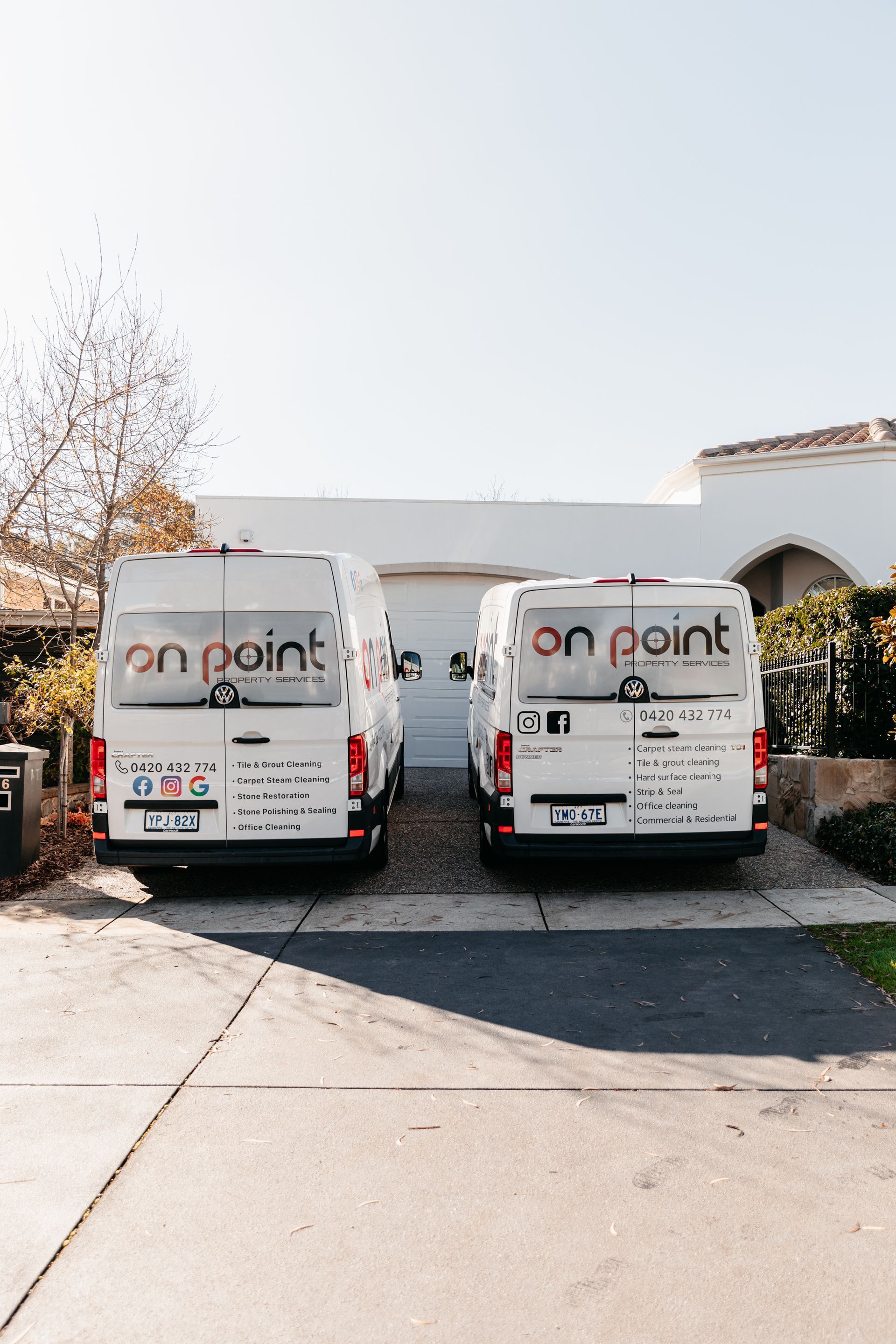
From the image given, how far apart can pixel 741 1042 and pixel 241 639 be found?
4.14 m

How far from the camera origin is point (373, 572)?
29.8 ft

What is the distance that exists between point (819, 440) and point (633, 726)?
36.9 ft

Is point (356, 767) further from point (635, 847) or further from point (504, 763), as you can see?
point (635, 847)

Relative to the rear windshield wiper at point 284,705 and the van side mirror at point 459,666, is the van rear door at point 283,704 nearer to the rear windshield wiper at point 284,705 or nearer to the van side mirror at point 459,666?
the rear windshield wiper at point 284,705

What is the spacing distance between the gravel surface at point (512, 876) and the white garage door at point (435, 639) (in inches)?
239

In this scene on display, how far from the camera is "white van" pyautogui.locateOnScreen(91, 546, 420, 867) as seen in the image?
6711 millimetres

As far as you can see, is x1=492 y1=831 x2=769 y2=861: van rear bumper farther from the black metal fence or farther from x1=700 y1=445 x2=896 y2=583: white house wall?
x1=700 y1=445 x2=896 y2=583: white house wall

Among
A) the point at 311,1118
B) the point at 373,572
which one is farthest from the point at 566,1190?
the point at 373,572

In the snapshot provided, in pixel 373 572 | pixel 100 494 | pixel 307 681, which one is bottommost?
pixel 307 681

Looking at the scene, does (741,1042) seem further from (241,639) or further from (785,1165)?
(241,639)

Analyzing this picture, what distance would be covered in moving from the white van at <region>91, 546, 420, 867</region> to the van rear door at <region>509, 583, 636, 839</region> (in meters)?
1.15

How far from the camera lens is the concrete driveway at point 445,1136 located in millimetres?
2559

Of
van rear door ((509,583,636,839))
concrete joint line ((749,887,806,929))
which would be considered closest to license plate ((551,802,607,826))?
van rear door ((509,583,636,839))

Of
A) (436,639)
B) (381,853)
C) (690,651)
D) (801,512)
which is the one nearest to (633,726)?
(690,651)
